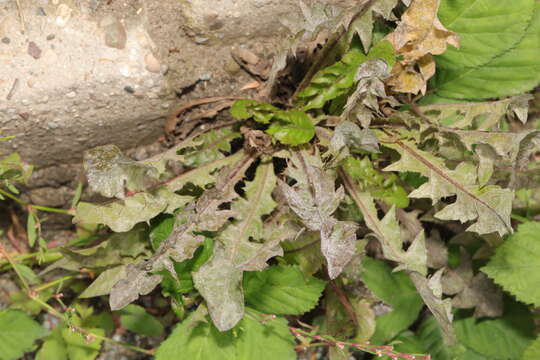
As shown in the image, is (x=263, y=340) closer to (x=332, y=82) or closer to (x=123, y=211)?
(x=123, y=211)

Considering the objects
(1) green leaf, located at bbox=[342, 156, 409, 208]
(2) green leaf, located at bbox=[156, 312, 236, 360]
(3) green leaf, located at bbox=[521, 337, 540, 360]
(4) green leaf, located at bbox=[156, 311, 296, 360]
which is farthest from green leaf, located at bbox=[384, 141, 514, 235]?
(2) green leaf, located at bbox=[156, 312, 236, 360]

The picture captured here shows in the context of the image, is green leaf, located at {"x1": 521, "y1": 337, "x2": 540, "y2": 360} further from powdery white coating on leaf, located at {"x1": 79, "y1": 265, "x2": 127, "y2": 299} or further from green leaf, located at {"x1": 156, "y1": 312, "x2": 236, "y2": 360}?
powdery white coating on leaf, located at {"x1": 79, "y1": 265, "x2": 127, "y2": 299}

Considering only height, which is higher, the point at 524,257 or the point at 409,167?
the point at 409,167

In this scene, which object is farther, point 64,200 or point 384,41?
point 64,200

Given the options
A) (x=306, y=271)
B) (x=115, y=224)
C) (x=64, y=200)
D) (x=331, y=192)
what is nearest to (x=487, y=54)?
(x=331, y=192)

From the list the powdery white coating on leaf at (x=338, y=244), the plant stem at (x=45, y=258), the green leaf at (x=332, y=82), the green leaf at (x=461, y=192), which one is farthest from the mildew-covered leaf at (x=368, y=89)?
the plant stem at (x=45, y=258)

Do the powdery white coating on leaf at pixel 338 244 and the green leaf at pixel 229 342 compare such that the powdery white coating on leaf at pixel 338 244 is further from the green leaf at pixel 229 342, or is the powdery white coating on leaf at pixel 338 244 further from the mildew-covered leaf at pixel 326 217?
the green leaf at pixel 229 342

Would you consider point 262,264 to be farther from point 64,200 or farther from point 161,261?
point 64,200

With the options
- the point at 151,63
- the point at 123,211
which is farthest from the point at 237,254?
the point at 151,63
